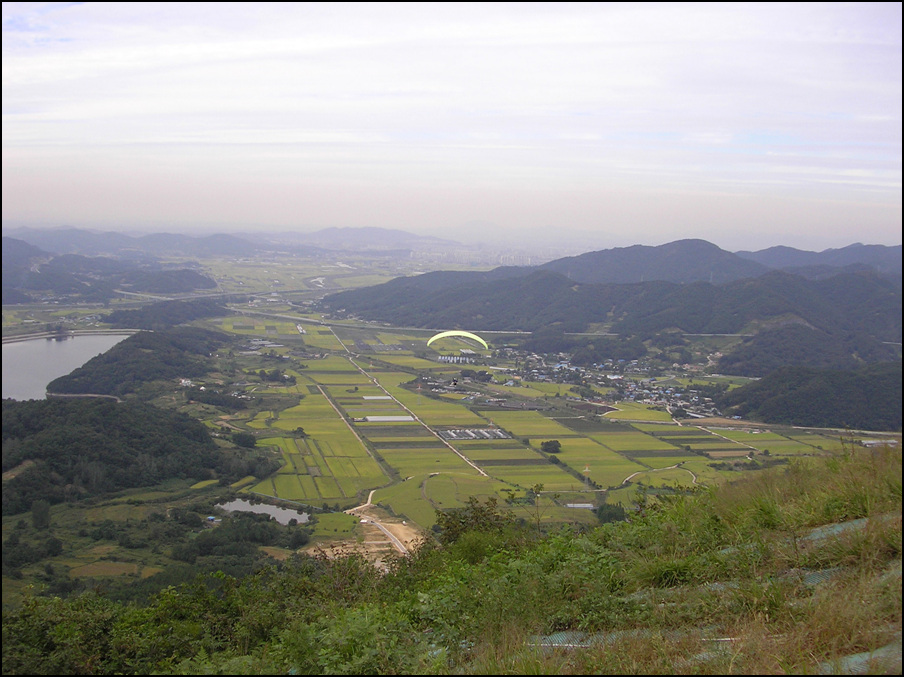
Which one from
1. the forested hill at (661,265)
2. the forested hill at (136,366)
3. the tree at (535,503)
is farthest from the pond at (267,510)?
the forested hill at (661,265)

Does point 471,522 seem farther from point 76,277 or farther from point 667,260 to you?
point 667,260

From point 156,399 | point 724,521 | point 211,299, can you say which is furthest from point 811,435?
point 211,299

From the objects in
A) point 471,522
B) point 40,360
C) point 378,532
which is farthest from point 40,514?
point 40,360

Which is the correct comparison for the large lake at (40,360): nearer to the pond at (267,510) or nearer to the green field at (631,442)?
the pond at (267,510)

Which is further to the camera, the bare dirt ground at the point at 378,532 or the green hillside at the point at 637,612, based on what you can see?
the bare dirt ground at the point at 378,532

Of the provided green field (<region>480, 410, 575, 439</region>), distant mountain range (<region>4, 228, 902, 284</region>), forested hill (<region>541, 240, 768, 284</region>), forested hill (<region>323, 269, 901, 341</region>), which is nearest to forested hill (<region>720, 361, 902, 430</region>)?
forested hill (<region>323, 269, 901, 341</region>)

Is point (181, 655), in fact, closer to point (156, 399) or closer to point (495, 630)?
point (495, 630)
